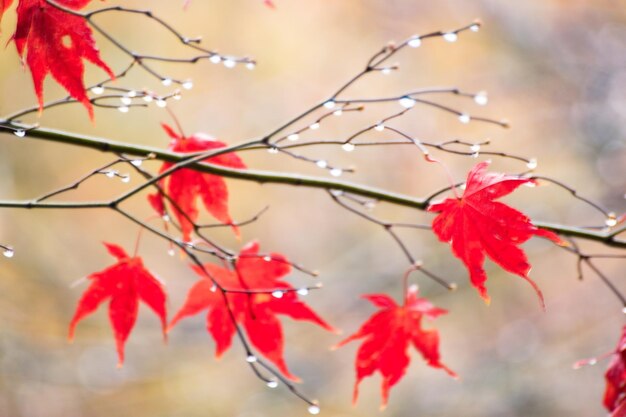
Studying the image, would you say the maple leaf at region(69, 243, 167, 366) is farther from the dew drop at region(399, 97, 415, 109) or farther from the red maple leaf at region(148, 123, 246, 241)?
the dew drop at region(399, 97, 415, 109)

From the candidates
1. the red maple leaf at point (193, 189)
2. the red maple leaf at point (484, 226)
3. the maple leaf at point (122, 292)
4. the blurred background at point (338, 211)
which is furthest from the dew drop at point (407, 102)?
the blurred background at point (338, 211)

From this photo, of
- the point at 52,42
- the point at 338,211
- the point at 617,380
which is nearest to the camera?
the point at 52,42

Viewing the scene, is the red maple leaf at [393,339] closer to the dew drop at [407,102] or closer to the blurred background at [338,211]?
the dew drop at [407,102]

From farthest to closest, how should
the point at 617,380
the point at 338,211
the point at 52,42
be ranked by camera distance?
the point at 338,211 < the point at 617,380 < the point at 52,42

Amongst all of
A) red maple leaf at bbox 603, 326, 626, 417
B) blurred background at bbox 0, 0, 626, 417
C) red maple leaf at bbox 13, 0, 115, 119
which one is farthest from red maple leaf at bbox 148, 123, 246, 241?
blurred background at bbox 0, 0, 626, 417

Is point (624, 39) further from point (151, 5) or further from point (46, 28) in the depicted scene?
point (46, 28)

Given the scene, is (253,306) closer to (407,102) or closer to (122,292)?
(122,292)

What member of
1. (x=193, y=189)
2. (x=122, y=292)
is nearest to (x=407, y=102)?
(x=193, y=189)
